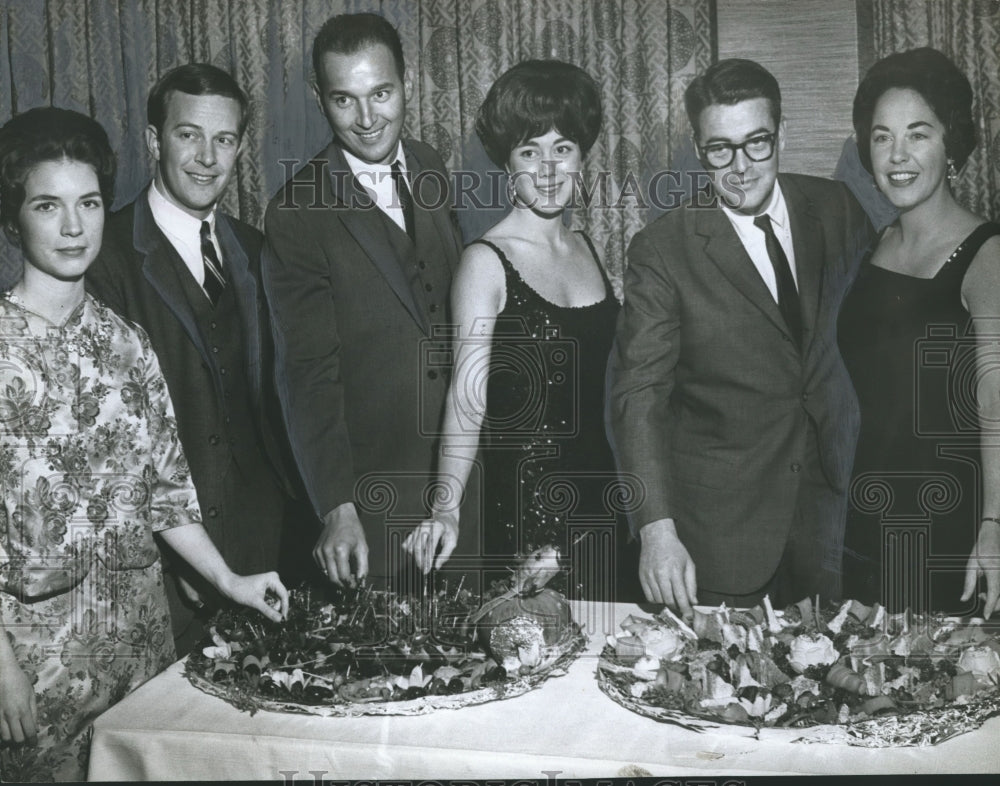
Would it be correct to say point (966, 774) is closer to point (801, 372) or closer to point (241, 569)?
point (801, 372)

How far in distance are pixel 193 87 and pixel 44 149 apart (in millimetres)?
452

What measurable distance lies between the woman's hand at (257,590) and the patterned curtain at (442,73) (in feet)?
3.38

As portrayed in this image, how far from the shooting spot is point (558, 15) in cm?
293

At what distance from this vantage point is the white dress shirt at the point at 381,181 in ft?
9.54

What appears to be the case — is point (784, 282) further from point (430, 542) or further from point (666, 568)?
point (430, 542)

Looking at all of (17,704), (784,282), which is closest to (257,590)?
(17,704)

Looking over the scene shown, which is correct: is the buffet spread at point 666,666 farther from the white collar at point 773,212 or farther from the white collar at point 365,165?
the white collar at point 365,165

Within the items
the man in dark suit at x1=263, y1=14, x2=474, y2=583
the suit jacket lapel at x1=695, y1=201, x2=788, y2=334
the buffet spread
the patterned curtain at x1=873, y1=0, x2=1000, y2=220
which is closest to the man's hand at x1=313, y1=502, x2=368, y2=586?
the man in dark suit at x1=263, y1=14, x2=474, y2=583

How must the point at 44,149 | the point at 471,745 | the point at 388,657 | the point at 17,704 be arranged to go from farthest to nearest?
1. the point at 44,149
2. the point at 17,704
3. the point at 388,657
4. the point at 471,745

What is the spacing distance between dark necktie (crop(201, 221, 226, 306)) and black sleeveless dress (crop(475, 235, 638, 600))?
2.59 feet

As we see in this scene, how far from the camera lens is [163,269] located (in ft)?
Result: 9.43

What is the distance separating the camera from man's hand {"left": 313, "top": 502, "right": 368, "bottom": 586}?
291 centimetres

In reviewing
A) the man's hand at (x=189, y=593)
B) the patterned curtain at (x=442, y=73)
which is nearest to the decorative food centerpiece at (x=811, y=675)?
the patterned curtain at (x=442, y=73)

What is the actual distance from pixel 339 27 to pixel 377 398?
108 centimetres
